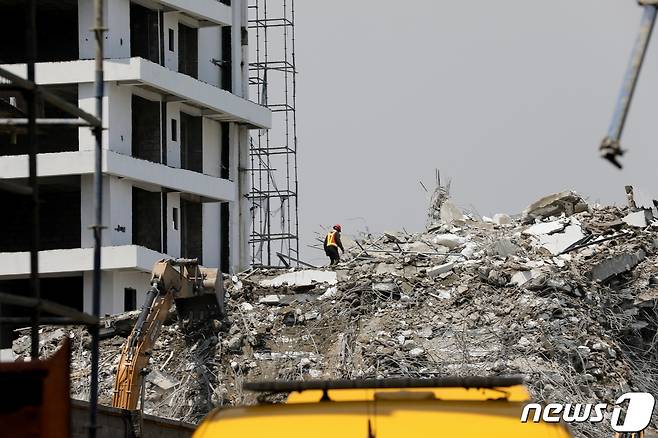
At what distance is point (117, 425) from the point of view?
1542 centimetres

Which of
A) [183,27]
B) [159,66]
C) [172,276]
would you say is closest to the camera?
[172,276]

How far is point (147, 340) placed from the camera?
2745cm

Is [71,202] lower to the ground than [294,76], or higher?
lower

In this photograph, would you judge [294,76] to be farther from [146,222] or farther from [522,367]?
[522,367]

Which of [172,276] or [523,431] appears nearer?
[523,431]

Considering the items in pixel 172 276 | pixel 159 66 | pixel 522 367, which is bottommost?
pixel 522 367

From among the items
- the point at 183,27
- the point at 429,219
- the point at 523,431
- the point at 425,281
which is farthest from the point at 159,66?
the point at 523,431

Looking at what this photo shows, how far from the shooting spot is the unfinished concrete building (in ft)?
145

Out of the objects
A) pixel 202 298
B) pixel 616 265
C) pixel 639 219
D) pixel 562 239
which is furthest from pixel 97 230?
pixel 639 219

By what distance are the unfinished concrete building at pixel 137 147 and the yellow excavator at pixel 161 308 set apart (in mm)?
9754

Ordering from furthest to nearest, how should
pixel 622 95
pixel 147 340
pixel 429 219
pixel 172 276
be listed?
1. pixel 429 219
2. pixel 172 276
3. pixel 147 340
4. pixel 622 95

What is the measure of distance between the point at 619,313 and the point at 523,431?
27.1 metres

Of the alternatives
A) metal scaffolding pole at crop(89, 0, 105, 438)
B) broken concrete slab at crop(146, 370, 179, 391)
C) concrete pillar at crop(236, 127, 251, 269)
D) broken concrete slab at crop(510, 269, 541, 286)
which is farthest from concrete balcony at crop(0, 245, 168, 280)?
metal scaffolding pole at crop(89, 0, 105, 438)

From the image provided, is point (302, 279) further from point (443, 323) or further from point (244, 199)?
point (244, 199)
